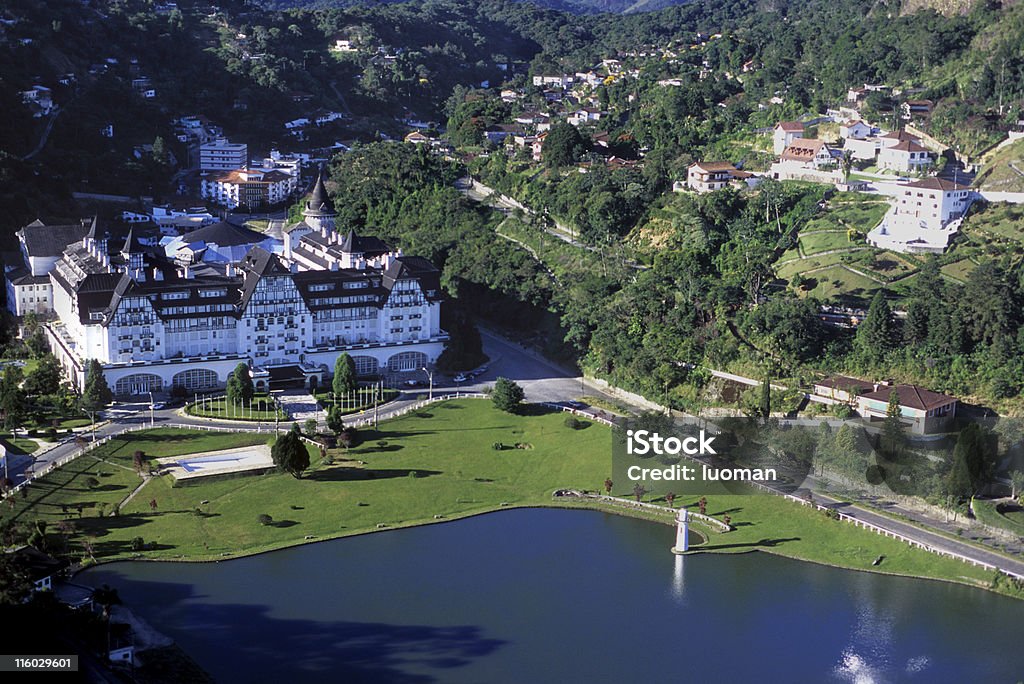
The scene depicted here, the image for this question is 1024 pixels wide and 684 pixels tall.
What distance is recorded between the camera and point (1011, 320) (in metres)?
48.2

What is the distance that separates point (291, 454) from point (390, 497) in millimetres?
3427

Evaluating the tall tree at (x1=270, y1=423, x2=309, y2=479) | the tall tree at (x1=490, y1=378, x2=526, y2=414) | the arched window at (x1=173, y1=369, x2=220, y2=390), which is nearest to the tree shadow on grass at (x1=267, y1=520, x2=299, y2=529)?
the tall tree at (x1=270, y1=423, x2=309, y2=479)

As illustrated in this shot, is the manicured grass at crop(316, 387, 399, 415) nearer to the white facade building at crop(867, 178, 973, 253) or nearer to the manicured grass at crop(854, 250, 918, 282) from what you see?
the manicured grass at crop(854, 250, 918, 282)

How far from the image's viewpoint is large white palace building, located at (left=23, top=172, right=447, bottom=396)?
49031 millimetres

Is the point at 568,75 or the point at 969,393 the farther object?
the point at 568,75

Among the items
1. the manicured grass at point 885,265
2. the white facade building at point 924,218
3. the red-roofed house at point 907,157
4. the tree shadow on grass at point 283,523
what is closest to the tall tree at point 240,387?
the tree shadow on grass at point 283,523

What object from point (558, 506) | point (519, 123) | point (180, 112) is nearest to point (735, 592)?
point (558, 506)

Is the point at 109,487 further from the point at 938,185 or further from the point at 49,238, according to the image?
the point at 938,185

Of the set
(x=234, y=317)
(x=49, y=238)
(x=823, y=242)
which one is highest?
(x=49, y=238)

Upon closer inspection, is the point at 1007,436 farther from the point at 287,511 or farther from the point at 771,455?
the point at 287,511

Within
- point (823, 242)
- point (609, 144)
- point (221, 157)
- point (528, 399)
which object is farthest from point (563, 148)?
point (528, 399)

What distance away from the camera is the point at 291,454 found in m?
41.3

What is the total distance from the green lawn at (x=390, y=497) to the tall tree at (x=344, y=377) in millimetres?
2657

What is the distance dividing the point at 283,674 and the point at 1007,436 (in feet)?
83.7
